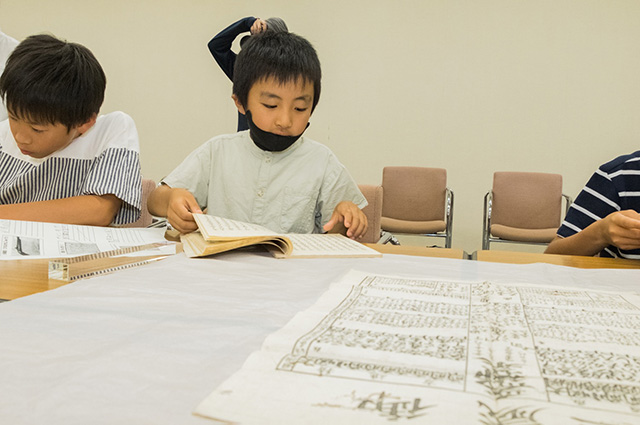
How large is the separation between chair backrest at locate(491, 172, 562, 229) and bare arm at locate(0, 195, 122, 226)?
3.05 meters

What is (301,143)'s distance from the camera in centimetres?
155

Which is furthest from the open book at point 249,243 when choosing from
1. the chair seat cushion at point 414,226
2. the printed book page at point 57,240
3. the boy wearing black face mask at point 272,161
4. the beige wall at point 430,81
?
the beige wall at point 430,81

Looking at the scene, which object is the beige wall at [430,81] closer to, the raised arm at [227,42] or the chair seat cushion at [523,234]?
the chair seat cushion at [523,234]

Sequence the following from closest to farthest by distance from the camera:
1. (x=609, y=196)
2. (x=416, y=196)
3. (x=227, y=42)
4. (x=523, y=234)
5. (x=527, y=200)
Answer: (x=609, y=196), (x=227, y=42), (x=523, y=234), (x=527, y=200), (x=416, y=196)

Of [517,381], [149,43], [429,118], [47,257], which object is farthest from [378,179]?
[517,381]

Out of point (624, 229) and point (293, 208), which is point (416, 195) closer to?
point (293, 208)

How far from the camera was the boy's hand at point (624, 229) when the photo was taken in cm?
97

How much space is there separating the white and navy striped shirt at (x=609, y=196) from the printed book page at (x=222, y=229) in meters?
0.80

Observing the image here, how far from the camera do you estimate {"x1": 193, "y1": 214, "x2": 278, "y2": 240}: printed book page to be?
86cm

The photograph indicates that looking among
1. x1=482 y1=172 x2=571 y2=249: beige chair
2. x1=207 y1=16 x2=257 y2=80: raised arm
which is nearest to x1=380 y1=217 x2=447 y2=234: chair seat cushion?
x1=482 y1=172 x2=571 y2=249: beige chair

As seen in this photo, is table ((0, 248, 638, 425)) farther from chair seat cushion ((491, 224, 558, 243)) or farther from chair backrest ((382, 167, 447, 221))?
chair backrest ((382, 167, 447, 221))

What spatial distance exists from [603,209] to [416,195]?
2.61 meters

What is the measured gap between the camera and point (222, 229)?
924mm

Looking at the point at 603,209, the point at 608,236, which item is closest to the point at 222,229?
the point at 608,236
